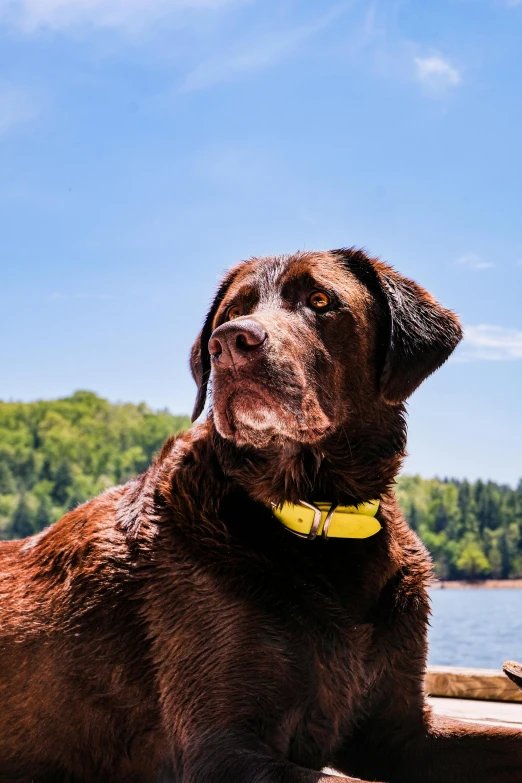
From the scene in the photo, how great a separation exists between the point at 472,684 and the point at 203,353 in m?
2.19

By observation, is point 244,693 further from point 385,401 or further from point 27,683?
point 385,401

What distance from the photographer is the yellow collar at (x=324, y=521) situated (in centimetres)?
271

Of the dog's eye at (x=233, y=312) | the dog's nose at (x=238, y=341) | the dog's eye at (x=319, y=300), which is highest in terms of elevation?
the dog's eye at (x=319, y=300)

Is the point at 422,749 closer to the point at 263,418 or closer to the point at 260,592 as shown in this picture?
the point at 260,592

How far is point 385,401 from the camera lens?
292 centimetres

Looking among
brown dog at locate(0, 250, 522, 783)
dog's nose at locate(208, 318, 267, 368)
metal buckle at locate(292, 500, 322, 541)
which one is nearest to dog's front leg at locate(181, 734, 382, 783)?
brown dog at locate(0, 250, 522, 783)

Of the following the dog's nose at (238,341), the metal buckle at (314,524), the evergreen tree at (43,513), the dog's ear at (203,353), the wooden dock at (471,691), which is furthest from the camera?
the evergreen tree at (43,513)

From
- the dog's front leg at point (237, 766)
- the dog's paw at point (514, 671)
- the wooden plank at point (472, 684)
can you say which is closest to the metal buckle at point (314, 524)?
the dog's front leg at point (237, 766)

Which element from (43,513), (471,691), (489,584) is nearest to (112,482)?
(43,513)

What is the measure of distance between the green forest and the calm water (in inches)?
155

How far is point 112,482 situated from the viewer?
270 feet

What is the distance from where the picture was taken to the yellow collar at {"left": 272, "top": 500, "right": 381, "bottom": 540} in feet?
8.88

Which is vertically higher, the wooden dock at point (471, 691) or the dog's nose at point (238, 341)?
the dog's nose at point (238, 341)

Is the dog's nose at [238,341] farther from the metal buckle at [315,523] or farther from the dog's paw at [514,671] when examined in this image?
the dog's paw at [514,671]
